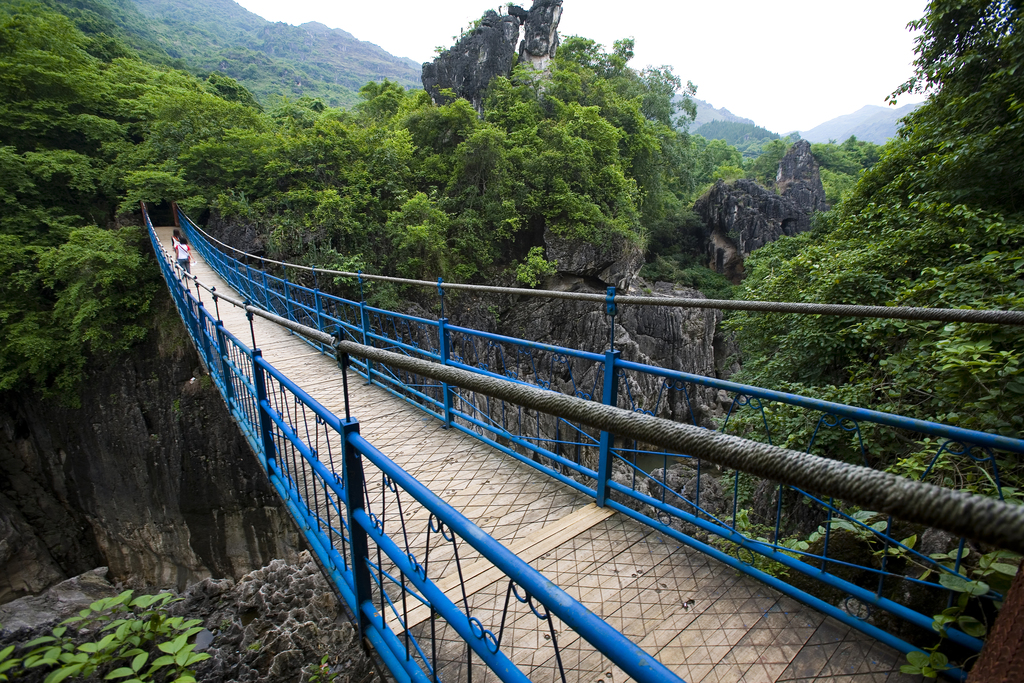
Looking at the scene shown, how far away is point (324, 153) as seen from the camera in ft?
46.3

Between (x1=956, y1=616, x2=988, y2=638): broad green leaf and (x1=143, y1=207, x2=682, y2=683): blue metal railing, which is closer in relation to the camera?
(x1=143, y1=207, x2=682, y2=683): blue metal railing

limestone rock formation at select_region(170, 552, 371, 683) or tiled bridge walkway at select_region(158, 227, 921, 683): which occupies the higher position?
tiled bridge walkway at select_region(158, 227, 921, 683)

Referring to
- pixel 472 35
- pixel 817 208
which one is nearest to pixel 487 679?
pixel 472 35

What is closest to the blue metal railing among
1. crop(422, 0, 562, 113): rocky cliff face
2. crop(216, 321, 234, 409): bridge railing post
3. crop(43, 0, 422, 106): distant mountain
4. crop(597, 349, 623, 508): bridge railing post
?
crop(216, 321, 234, 409): bridge railing post

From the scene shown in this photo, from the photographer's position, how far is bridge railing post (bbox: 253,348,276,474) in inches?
109

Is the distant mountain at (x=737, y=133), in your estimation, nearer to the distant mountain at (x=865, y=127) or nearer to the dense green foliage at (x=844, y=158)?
the dense green foliage at (x=844, y=158)

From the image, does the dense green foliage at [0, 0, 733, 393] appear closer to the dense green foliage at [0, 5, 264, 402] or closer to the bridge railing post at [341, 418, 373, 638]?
the dense green foliage at [0, 5, 264, 402]

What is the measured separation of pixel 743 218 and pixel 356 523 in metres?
26.4

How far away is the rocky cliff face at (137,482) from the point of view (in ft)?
30.6

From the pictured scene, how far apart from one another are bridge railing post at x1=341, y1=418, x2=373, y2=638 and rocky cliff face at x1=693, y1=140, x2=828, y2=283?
25094 millimetres

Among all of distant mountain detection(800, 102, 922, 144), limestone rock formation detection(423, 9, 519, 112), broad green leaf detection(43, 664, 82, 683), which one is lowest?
broad green leaf detection(43, 664, 82, 683)

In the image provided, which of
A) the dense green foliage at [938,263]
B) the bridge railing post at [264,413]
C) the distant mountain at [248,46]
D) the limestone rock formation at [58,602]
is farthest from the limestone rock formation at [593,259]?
the distant mountain at [248,46]

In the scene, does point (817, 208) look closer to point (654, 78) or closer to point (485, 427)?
point (654, 78)

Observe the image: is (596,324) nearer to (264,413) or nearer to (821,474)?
(264,413)
